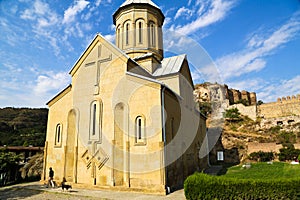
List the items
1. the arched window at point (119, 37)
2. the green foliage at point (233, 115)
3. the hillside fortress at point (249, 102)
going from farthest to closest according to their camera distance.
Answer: the green foliage at point (233, 115) → the hillside fortress at point (249, 102) → the arched window at point (119, 37)

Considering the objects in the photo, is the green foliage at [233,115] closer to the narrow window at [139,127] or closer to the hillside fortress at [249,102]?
the hillside fortress at [249,102]

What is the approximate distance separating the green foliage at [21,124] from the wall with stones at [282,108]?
45.9 metres

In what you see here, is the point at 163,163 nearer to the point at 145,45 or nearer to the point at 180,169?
the point at 180,169

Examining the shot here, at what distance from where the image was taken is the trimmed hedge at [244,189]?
6.74 meters

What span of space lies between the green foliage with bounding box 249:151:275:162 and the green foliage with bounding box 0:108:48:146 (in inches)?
1538

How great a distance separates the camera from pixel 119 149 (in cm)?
1059

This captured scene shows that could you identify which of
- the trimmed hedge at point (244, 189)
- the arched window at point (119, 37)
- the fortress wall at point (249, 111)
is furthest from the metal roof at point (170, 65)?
the fortress wall at point (249, 111)

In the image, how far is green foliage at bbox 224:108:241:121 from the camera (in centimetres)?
3681

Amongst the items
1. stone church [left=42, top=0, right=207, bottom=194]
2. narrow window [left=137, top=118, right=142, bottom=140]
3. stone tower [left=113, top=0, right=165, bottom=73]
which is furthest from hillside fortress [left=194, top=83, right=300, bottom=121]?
narrow window [left=137, top=118, right=142, bottom=140]

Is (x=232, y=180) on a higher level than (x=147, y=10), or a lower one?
lower

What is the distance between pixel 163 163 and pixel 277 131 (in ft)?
96.7

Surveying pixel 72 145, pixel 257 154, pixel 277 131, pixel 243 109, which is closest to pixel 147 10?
pixel 72 145

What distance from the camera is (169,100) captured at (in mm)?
11492

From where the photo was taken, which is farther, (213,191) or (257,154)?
(257,154)
